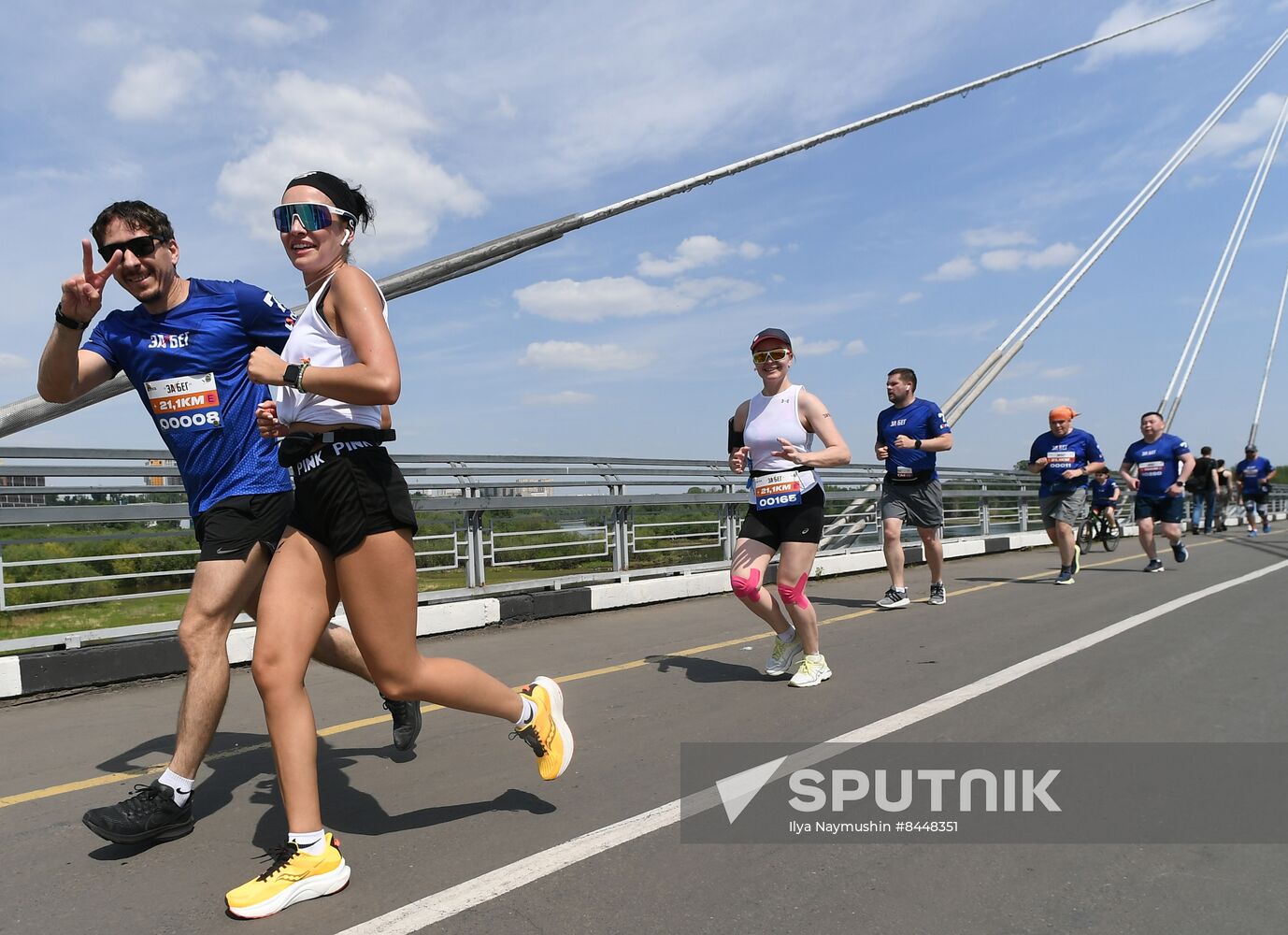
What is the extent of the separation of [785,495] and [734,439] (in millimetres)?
702

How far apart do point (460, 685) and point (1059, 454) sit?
31.7ft

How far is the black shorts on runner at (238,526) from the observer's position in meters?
3.46

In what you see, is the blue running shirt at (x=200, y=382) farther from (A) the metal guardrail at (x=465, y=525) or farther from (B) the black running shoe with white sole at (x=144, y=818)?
(A) the metal guardrail at (x=465, y=525)

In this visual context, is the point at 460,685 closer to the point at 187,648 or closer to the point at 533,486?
the point at 187,648

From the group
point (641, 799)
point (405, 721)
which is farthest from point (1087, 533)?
point (405, 721)

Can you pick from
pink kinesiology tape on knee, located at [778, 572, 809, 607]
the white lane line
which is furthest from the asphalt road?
pink kinesiology tape on knee, located at [778, 572, 809, 607]

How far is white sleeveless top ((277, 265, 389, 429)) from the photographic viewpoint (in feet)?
9.78

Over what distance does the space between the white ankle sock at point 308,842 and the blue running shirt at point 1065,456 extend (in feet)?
33.1

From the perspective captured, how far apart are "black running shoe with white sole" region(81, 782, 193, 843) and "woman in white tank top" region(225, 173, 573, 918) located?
2.08 ft

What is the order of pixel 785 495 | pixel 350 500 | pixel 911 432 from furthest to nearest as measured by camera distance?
1. pixel 911 432
2. pixel 785 495
3. pixel 350 500

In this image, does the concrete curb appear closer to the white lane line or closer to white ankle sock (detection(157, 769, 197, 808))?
white ankle sock (detection(157, 769, 197, 808))

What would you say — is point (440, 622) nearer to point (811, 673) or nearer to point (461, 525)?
point (461, 525)

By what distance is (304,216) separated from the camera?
9.83 feet

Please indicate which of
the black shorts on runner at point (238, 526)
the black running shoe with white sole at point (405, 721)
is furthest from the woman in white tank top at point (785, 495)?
the black shorts on runner at point (238, 526)
